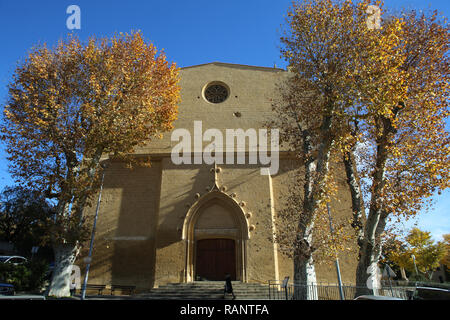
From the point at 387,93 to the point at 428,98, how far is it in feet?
5.81

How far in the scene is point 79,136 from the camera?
12109mm

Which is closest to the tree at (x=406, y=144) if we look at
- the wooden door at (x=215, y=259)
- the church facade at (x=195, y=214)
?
the church facade at (x=195, y=214)

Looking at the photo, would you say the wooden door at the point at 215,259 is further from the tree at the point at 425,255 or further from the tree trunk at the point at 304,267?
the tree at the point at 425,255

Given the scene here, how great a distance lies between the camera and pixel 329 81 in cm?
966

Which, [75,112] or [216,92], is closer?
[75,112]

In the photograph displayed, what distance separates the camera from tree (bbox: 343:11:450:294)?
8.81m

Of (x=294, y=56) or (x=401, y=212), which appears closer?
(x=401, y=212)

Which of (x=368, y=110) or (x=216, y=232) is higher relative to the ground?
(x=368, y=110)

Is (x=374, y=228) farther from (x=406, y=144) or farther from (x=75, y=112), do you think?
(x=75, y=112)

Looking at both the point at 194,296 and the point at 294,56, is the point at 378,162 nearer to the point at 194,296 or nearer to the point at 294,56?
the point at 294,56

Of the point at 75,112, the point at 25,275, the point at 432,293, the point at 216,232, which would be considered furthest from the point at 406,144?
the point at 25,275

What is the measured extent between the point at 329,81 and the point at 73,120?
9.95 m

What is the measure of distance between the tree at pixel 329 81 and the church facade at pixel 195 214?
4794 millimetres
